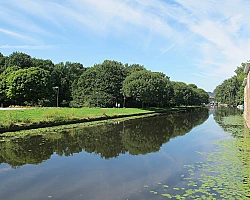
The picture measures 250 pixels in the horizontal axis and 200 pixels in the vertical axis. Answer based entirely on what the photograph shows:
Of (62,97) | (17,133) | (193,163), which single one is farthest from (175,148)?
(62,97)

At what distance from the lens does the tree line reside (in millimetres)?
47812

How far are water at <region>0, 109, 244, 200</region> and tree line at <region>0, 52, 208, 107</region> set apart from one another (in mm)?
32717

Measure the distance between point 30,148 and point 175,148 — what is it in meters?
7.83

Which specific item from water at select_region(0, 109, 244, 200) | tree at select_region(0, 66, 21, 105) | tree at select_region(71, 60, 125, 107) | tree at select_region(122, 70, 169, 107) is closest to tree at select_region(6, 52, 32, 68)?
tree at select_region(0, 66, 21, 105)

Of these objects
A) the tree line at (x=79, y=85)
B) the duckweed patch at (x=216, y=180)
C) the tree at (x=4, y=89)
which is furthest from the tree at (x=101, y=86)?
the duckweed patch at (x=216, y=180)

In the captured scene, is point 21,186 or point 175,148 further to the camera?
point 175,148

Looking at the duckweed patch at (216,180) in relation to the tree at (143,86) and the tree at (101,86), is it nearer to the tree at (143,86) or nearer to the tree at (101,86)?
the tree at (143,86)

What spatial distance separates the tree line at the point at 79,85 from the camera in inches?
1882

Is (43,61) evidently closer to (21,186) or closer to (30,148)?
(30,148)

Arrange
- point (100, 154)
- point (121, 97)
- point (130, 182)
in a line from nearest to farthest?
point (130, 182) → point (100, 154) → point (121, 97)

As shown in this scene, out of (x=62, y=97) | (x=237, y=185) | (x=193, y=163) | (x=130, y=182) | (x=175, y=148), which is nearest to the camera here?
(x=237, y=185)

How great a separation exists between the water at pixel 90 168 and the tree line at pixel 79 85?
107 ft

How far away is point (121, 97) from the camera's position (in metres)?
57.1

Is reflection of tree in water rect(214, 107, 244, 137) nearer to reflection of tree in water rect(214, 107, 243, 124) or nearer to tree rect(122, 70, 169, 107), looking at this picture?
reflection of tree in water rect(214, 107, 243, 124)
